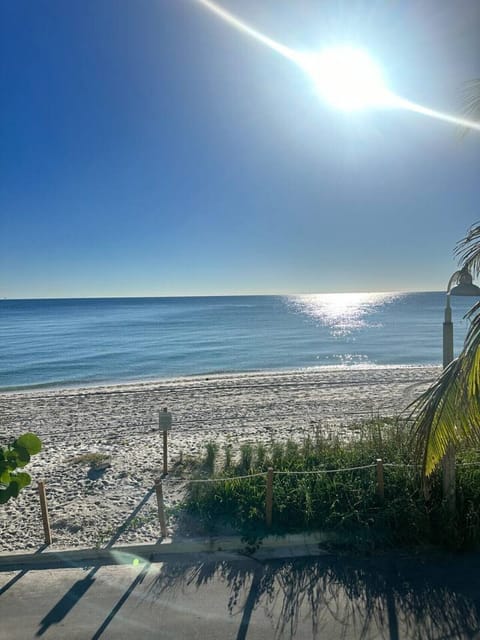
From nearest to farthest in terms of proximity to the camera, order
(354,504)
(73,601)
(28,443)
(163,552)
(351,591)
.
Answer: (73,601) < (351,591) < (28,443) < (163,552) < (354,504)

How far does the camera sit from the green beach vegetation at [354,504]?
16.8 feet

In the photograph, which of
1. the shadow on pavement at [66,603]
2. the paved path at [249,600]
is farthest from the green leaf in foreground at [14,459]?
the shadow on pavement at [66,603]

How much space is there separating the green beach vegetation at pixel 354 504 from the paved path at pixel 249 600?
0.35 m

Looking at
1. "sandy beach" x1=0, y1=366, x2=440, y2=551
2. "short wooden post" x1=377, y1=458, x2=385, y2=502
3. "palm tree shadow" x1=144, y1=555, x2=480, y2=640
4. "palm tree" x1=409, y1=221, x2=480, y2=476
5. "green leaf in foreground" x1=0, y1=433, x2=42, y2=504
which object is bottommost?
"sandy beach" x1=0, y1=366, x2=440, y2=551

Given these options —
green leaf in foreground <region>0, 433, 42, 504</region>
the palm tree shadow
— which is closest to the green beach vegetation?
the palm tree shadow

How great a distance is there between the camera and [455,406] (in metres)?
Answer: 3.61

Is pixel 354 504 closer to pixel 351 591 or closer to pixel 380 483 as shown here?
pixel 380 483

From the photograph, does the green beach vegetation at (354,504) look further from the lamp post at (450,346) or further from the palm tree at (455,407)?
Result: the palm tree at (455,407)

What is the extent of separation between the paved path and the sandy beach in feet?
3.16

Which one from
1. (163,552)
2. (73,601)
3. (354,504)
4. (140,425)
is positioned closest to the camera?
(73,601)

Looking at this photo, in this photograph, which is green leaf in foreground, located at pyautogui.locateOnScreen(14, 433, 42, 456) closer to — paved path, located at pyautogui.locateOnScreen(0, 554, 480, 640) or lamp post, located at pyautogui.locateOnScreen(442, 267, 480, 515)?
paved path, located at pyautogui.locateOnScreen(0, 554, 480, 640)

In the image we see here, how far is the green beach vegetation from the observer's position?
513cm

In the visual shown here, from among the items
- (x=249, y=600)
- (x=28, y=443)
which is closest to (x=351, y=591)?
(x=249, y=600)

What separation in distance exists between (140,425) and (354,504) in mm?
8764
